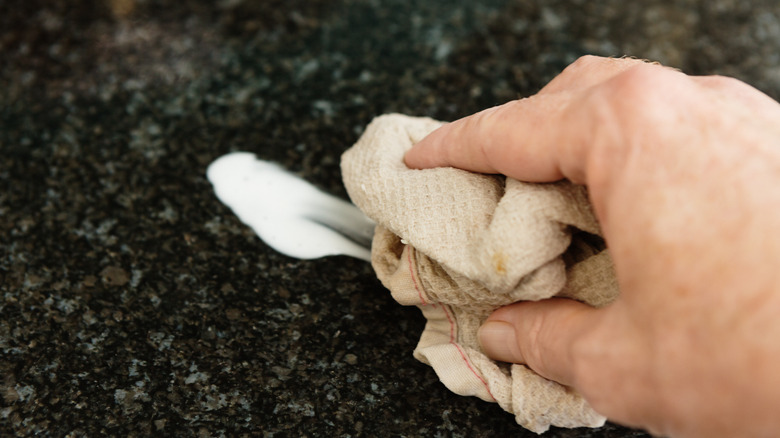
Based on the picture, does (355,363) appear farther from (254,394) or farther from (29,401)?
(29,401)

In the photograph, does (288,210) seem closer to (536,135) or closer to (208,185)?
(208,185)

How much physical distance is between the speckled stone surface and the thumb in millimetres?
107

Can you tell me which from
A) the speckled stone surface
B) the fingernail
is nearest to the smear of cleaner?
the speckled stone surface

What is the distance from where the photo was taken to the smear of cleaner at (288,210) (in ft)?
3.09

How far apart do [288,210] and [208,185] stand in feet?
0.43

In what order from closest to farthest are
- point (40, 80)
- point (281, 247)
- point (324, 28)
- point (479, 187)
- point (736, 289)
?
point (736, 289) < point (479, 187) < point (281, 247) < point (40, 80) < point (324, 28)

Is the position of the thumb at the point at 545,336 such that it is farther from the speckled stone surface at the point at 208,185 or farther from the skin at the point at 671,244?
the speckled stone surface at the point at 208,185

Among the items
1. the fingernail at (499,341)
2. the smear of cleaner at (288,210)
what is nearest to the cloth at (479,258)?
the fingernail at (499,341)

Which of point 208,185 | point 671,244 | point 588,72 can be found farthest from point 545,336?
point 208,185

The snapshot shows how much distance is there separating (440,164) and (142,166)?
496 mm

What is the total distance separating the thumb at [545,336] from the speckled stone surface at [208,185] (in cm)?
11

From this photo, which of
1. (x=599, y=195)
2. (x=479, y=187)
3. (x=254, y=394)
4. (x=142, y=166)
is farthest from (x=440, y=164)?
(x=142, y=166)

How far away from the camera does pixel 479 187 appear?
74cm

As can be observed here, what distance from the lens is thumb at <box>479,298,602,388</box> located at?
2.05ft
